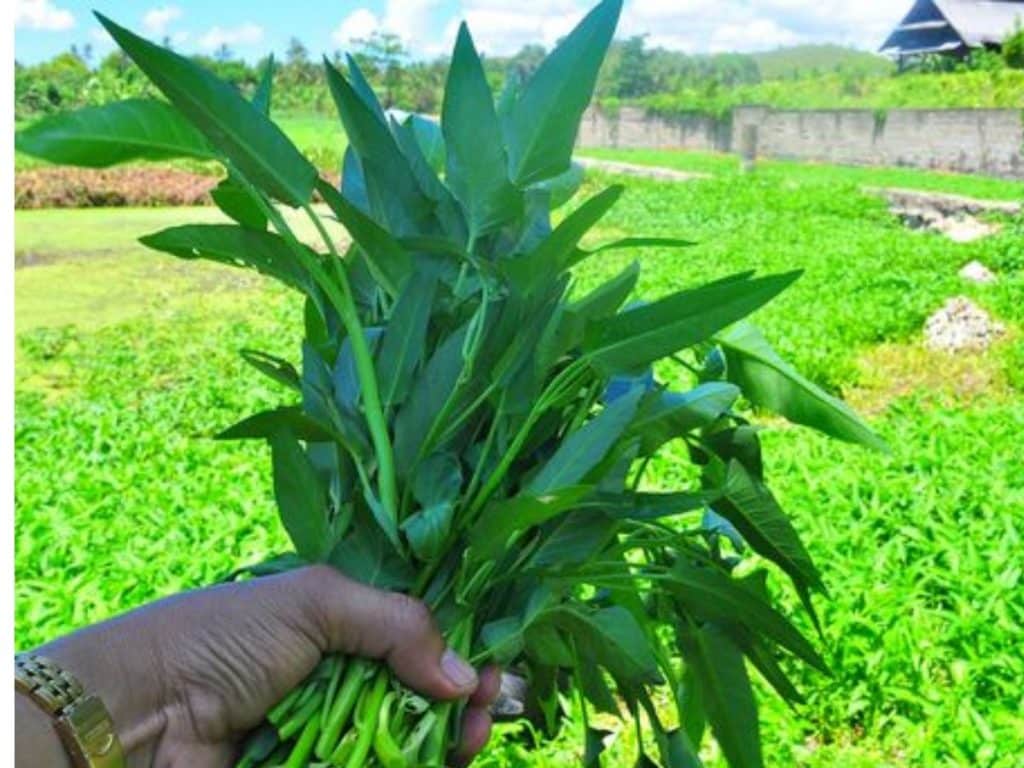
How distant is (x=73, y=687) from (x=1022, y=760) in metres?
1.79

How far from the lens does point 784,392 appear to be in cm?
124

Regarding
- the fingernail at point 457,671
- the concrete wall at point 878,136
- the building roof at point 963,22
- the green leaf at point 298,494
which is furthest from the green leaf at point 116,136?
the building roof at point 963,22

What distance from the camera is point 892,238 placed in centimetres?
1030

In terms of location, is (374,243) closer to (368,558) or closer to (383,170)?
(383,170)

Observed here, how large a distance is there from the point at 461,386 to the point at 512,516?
15 cm

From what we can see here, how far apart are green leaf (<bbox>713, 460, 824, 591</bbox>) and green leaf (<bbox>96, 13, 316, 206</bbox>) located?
1.50ft

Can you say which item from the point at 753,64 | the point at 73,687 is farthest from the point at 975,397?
the point at 753,64

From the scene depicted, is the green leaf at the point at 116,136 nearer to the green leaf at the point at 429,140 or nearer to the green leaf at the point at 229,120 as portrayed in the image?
the green leaf at the point at 229,120

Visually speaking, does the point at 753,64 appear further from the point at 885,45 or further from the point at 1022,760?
the point at 1022,760

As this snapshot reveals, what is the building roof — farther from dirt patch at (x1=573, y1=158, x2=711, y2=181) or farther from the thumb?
the thumb

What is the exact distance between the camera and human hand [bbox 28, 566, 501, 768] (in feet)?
3.44

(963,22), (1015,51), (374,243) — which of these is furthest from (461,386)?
(963,22)

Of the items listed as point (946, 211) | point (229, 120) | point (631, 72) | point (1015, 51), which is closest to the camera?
point (229, 120)

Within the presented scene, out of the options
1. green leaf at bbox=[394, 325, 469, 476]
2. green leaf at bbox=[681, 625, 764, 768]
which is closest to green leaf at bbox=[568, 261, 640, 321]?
green leaf at bbox=[394, 325, 469, 476]
